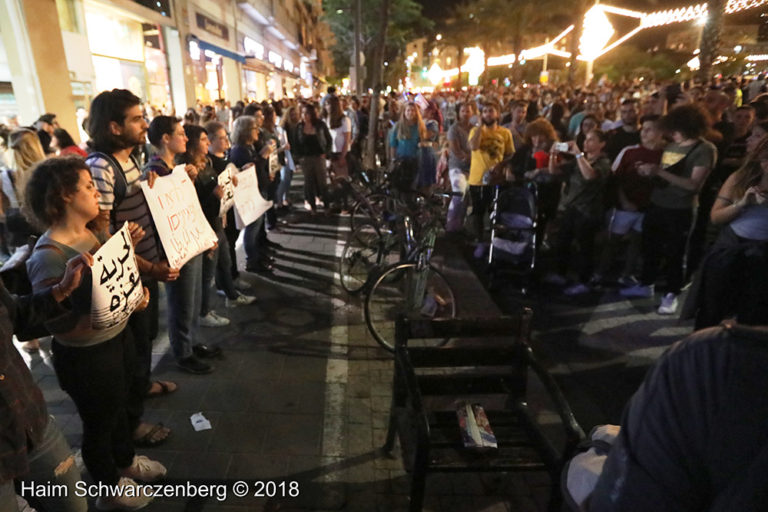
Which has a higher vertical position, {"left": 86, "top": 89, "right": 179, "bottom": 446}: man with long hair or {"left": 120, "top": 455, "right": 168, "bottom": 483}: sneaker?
{"left": 86, "top": 89, "right": 179, "bottom": 446}: man with long hair

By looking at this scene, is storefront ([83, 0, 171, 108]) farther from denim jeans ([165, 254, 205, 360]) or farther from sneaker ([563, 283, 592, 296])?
sneaker ([563, 283, 592, 296])

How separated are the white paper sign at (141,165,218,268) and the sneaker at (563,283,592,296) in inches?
170

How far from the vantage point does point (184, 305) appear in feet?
12.6

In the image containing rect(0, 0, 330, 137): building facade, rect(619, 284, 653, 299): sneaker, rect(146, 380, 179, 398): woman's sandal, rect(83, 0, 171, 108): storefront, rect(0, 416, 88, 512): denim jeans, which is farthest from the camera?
rect(83, 0, 171, 108): storefront

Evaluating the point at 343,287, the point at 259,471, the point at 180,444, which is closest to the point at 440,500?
the point at 259,471

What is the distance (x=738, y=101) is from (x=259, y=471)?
46.9ft

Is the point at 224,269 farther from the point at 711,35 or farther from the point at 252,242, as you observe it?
the point at 711,35

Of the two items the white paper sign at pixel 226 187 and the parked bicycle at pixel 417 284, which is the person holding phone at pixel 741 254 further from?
the white paper sign at pixel 226 187

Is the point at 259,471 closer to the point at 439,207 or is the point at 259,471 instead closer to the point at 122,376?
the point at 122,376

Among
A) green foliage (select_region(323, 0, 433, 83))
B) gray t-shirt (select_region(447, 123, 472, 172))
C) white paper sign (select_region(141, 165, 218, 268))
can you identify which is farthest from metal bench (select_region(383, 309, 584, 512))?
green foliage (select_region(323, 0, 433, 83))

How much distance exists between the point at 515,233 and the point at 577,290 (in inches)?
42.2

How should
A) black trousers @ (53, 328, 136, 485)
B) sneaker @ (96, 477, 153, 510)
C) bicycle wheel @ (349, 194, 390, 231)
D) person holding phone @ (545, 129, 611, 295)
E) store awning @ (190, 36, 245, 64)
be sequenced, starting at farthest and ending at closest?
store awning @ (190, 36, 245, 64), bicycle wheel @ (349, 194, 390, 231), person holding phone @ (545, 129, 611, 295), sneaker @ (96, 477, 153, 510), black trousers @ (53, 328, 136, 485)

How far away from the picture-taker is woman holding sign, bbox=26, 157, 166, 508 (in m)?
2.20

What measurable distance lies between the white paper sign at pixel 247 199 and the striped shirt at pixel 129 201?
2.04 meters
